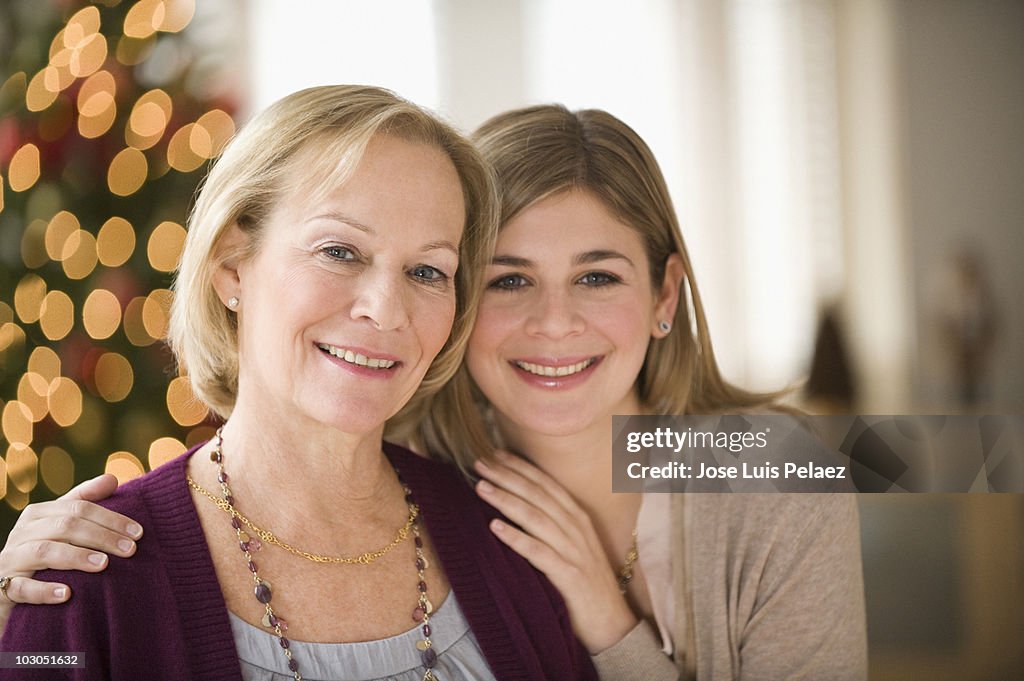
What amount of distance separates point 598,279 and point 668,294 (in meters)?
0.20

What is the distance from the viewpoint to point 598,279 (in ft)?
5.06

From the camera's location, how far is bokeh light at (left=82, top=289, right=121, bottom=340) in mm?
1873

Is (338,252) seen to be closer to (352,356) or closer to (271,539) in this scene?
(352,356)

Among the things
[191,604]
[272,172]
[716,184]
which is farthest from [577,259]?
[716,184]

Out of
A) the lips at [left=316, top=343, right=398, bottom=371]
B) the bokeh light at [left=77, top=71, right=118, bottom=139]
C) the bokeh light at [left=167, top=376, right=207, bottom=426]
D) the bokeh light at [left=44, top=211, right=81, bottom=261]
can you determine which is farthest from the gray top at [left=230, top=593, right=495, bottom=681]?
the bokeh light at [left=77, top=71, right=118, bottom=139]

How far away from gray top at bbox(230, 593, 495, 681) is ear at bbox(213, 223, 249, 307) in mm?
428

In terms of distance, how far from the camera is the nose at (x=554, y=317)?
1.46 m

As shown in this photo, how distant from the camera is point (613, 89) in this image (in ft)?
8.83

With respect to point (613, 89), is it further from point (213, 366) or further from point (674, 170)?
point (213, 366)

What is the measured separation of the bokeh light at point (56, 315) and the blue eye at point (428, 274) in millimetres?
994

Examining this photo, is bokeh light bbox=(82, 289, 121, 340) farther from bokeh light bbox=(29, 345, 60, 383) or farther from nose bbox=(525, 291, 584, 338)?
nose bbox=(525, 291, 584, 338)

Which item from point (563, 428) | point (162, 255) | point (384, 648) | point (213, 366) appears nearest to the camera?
point (384, 648)

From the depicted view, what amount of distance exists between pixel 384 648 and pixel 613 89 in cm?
194

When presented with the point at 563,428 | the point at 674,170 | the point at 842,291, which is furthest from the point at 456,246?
the point at 842,291
